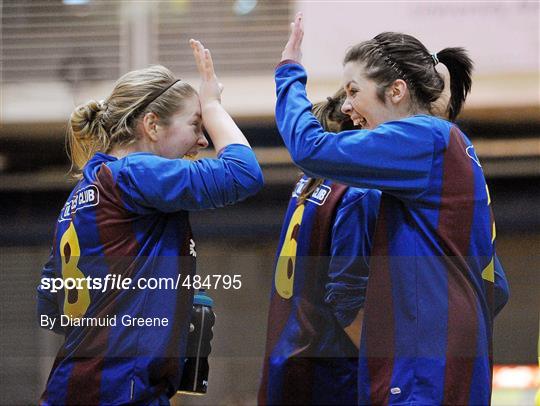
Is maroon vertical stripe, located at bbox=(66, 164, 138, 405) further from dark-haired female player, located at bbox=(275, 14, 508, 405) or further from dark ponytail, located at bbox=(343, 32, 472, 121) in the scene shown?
dark ponytail, located at bbox=(343, 32, 472, 121)

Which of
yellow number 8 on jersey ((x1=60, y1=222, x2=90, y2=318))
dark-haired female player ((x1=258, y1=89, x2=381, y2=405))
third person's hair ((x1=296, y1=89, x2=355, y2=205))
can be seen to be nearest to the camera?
yellow number 8 on jersey ((x1=60, y1=222, x2=90, y2=318))

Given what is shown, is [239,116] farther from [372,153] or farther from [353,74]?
[372,153]

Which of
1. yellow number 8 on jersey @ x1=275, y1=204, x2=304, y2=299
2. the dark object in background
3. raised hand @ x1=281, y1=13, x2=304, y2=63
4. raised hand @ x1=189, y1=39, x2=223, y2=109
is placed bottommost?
the dark object in background

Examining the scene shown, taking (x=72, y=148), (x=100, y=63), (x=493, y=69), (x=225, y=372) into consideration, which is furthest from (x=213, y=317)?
(x=493, y=69)

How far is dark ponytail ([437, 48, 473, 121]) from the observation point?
2.50 meters

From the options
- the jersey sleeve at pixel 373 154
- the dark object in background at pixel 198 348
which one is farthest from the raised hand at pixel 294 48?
the dark object in background at pixel 198 348

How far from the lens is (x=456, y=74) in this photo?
2.52m

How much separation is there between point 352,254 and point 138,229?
1.79 feet

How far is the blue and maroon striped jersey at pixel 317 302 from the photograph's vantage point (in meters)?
2.54

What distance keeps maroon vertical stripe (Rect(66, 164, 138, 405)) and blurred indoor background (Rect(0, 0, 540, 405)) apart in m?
0.34

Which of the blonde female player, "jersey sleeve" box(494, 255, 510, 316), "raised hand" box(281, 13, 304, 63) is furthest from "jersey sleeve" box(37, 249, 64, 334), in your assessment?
"jersey sleeve" box(494, 255, 510, 316)

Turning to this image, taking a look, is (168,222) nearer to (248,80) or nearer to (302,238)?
(302,238)

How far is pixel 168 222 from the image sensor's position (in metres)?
2.40

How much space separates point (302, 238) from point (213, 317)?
314 millimetres
